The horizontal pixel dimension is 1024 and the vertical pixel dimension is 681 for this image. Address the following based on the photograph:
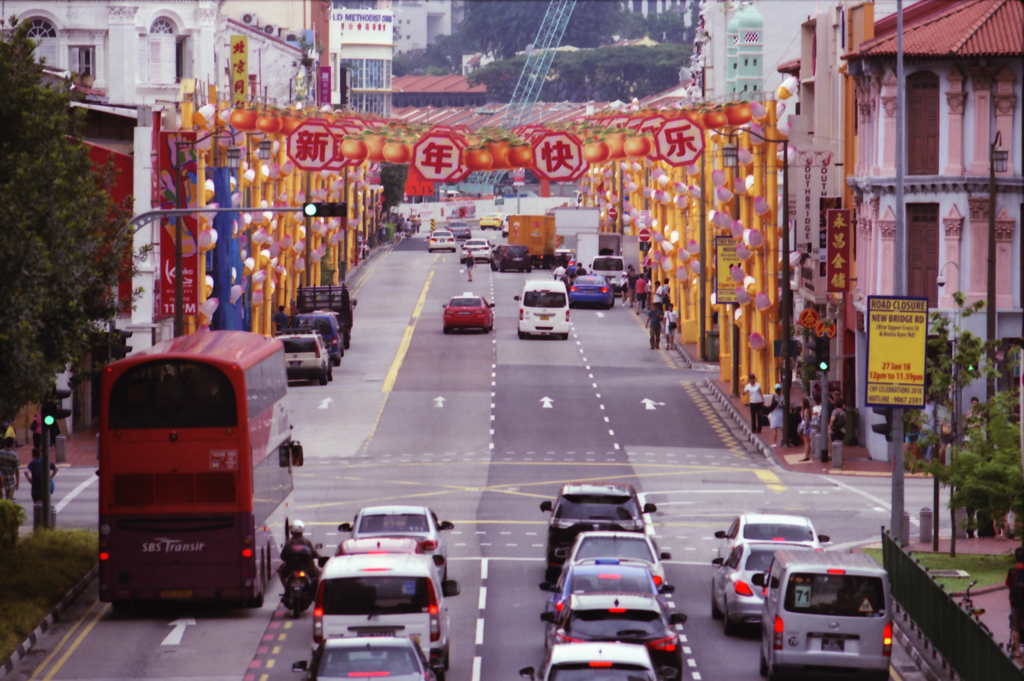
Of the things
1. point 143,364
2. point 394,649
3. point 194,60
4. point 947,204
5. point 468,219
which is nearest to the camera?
point 394,649

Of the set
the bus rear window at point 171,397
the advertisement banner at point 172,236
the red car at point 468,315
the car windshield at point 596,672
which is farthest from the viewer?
the red car at point 468,315

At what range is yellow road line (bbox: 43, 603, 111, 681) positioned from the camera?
69.7ft

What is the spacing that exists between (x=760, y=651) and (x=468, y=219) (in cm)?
15134

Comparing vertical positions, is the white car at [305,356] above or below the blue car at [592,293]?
below

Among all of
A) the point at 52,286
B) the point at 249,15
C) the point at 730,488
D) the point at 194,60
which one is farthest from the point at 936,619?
the point at 249,15

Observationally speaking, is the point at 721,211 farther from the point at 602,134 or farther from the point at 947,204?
the point at 947,204

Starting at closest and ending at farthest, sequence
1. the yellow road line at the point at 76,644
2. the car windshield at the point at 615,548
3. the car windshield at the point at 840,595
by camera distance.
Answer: the car windshield at the point at 840,595, the yellow road line at the point at 76,644, the car windshield at the point at 615,548

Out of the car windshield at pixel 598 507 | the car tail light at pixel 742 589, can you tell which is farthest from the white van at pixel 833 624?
the car windshield at pixel 598 507

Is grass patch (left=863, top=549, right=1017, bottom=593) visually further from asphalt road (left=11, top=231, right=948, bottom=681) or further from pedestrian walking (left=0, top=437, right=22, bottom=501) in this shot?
pedestrian walking (left=0, top=437, right=22, bottom=501)

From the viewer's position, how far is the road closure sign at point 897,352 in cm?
2777

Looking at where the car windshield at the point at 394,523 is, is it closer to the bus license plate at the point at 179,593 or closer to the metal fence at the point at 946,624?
the bus license plate at the point at 179,593

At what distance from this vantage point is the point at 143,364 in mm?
22781

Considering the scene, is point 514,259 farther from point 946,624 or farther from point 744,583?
point 946,624

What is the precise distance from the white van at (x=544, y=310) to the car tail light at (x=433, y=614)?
44.9 meters
